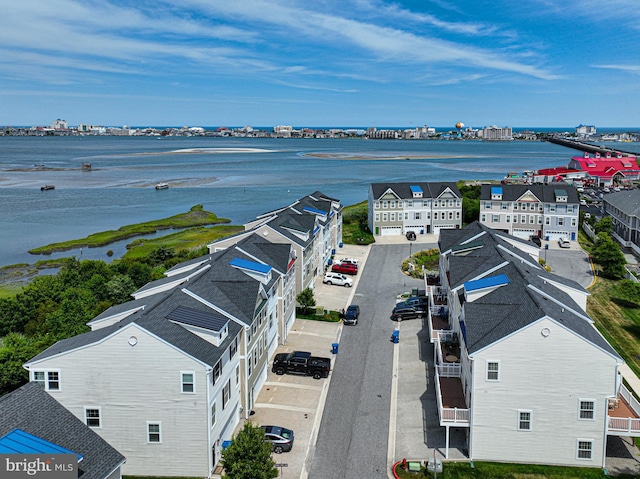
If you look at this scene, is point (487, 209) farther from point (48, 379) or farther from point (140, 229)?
point (48, 379)

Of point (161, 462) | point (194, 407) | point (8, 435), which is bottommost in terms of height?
point (161, 462)


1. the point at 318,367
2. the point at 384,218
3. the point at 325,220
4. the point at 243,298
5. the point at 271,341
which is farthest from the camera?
the point at 384,218

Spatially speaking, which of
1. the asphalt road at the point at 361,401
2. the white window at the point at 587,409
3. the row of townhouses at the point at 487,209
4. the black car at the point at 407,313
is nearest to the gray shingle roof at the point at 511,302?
the white window at the point at 587,409

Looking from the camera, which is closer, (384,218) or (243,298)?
(243,298)

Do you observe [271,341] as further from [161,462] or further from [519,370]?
[519,370]

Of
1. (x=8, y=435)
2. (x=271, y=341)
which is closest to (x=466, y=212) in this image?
→ (x=271, y=341)

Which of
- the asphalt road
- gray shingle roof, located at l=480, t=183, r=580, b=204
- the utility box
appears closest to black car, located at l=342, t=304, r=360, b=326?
the asphalt road
